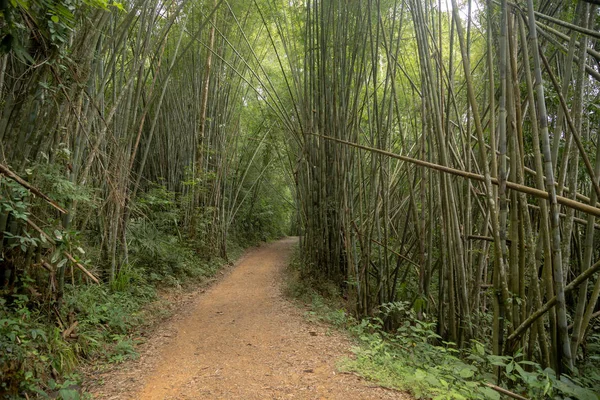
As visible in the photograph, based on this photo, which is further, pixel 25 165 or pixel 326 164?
pixel 326 164

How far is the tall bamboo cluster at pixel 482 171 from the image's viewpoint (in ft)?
6.27

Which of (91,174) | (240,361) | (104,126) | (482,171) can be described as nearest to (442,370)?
(482,171)

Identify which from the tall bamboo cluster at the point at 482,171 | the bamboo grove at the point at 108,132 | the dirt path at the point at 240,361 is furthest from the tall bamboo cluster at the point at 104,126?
the tall bamboo cluster at the point at 482,171

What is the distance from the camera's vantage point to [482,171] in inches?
87.2

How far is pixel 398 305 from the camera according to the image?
10.7ft

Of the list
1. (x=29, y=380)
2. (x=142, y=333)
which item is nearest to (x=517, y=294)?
(x=29, y=380)

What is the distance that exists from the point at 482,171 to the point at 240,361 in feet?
6.94

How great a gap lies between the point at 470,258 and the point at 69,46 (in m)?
3.71

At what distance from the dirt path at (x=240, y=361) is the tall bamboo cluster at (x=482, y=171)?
3.13 ft

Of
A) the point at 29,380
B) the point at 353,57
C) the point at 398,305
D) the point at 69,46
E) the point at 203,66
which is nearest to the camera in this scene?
the point at 29,380

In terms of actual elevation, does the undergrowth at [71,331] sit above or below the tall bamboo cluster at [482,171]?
below

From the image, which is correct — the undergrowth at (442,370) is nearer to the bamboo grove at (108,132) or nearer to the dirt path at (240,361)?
the dirt path at (240,361)

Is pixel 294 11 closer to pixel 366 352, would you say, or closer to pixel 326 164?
pixel 326 164

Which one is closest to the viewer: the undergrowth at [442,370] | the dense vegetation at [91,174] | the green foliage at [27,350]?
the undergrowth at [442,370]
